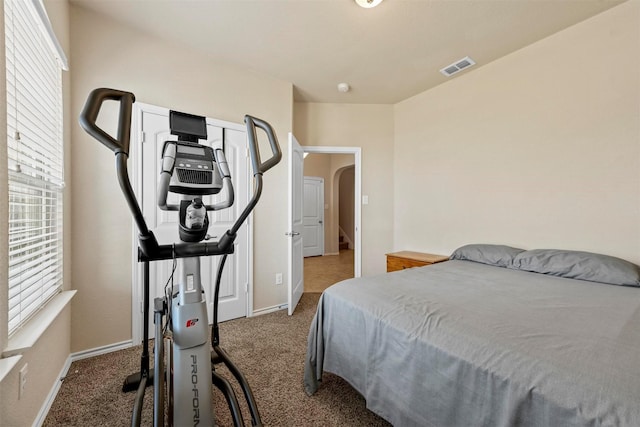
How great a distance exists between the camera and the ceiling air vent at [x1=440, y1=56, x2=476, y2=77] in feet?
8.87

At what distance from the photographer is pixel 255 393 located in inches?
63.9

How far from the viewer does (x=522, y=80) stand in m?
2.53

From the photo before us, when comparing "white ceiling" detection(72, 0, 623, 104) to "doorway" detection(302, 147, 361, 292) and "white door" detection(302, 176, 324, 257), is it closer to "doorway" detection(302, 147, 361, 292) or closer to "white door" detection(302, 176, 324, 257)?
"doorway" detection(302, 147, 361, 292)

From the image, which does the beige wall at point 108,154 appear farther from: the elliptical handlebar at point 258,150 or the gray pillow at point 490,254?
the gray pillow at point 490,254

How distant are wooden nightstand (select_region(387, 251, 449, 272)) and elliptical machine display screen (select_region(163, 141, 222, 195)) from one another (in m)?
2.45

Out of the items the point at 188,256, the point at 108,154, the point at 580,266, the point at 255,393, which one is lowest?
the point at 255,393

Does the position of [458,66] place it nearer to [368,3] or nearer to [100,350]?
[368,3]

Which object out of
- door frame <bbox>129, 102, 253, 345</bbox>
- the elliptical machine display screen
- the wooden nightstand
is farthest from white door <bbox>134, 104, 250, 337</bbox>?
the wooden nightstand

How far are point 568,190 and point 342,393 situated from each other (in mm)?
2414

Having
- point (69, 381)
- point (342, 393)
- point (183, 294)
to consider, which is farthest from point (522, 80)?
point (69, 381)

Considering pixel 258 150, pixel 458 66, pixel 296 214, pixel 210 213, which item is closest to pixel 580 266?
pixel 458 66

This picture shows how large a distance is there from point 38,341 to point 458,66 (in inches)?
153

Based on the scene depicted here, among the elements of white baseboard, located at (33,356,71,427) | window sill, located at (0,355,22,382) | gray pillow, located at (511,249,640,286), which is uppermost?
gray pillow, located at (511,249,640,286)

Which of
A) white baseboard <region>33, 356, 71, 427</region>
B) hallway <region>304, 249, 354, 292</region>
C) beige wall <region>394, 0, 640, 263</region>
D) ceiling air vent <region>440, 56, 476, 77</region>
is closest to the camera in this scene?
white baseboard <region>33, 356, 71, 427</region>
